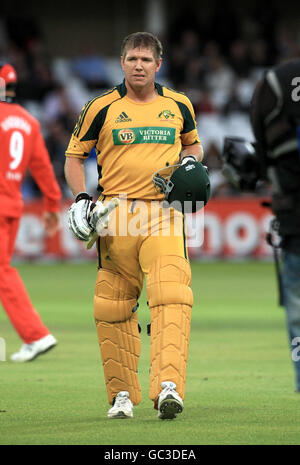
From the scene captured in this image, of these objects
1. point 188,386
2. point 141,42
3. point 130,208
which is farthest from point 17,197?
point 141,42

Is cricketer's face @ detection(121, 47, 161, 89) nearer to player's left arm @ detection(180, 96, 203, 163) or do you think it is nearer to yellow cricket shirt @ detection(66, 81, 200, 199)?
yellow cricket shirt @ detection(66, 81, 200, 199)

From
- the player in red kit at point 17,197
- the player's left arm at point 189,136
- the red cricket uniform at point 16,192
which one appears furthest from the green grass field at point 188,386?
the player's left arm at point 189,136

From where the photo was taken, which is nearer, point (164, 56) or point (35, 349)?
point (35, 349)

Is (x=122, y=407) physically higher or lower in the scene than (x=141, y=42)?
lower

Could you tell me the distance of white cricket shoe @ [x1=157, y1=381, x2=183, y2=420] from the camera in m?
6.49

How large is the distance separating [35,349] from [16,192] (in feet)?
4.64

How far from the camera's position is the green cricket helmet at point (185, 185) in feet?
22.4

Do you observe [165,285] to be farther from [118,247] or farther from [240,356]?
[240,356]

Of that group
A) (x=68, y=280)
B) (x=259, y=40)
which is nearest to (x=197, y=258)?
(x=68, y=280)

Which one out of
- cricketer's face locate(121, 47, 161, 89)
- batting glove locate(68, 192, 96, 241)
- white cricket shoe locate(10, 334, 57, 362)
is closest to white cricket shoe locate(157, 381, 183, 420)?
batting glove locate(68, 192, 96, 241)

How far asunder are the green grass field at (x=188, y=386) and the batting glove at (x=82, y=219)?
3.72 feet

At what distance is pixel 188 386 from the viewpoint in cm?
830

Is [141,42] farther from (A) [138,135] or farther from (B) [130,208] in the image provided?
(B) [130,208]

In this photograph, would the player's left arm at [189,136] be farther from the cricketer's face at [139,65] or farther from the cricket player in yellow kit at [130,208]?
the cricketer's face at [139,65]
